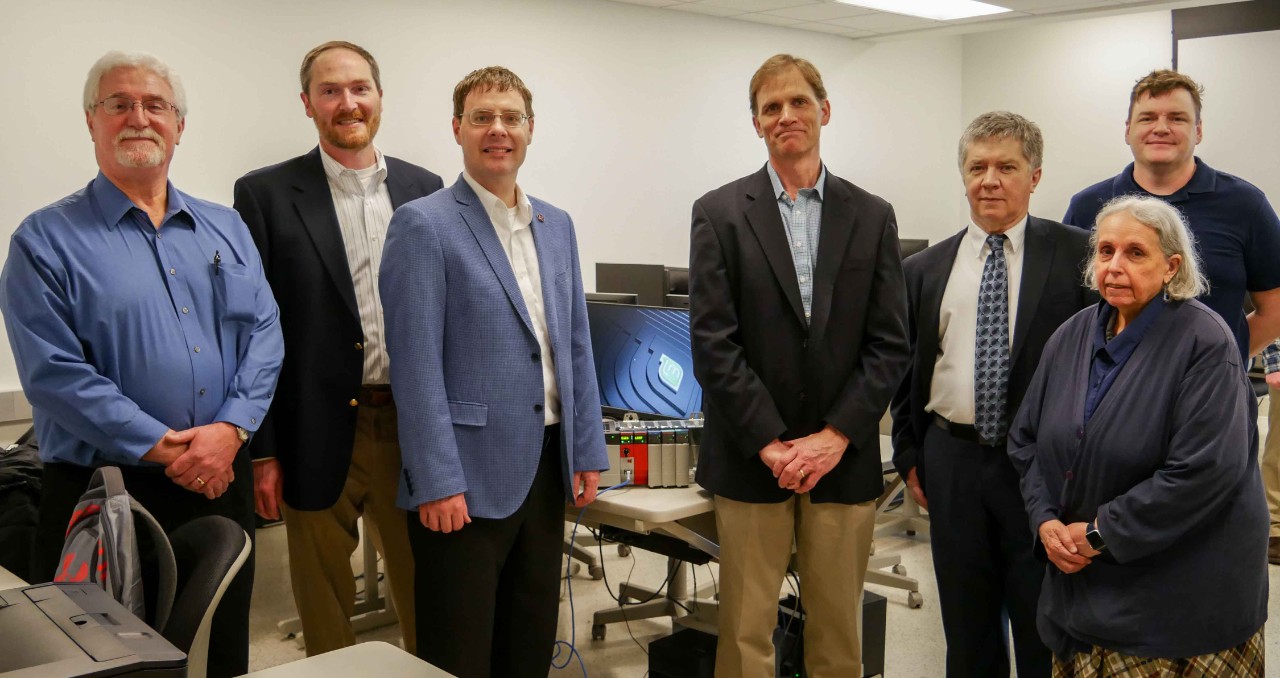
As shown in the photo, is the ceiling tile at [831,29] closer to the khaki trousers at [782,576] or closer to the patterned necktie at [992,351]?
the patterned necktie at [992,351]

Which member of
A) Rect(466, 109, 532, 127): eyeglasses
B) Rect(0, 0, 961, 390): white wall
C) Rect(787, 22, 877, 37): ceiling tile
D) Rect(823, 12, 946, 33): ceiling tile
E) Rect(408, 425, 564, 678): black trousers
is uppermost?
Rect(787, 22, 877, 37): ceiling tile

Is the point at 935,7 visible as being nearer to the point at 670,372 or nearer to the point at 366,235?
the point at 670,372

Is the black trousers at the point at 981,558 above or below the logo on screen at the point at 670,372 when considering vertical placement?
below

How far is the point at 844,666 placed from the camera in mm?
2512

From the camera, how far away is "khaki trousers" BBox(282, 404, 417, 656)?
8.60ft

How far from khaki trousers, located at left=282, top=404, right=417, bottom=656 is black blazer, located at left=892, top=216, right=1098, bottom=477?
52.2 inches

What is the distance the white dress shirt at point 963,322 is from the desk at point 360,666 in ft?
4.83

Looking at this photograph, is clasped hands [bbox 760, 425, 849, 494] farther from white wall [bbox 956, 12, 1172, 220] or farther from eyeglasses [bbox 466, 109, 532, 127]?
white wall [bbox 956, 12, 1172, 220]

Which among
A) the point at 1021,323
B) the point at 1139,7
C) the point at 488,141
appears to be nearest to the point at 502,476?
the point at 488,141

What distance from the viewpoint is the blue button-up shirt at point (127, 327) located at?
2.06 meters

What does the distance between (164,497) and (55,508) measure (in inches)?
8.5

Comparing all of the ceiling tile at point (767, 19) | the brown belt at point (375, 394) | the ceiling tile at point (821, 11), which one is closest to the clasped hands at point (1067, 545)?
the brown belt at point (375, 394)

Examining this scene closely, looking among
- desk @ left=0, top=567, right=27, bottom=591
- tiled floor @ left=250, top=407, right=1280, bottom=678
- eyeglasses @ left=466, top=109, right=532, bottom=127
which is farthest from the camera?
tiled floor @ left=250, top=407, right=1280, bottom=678

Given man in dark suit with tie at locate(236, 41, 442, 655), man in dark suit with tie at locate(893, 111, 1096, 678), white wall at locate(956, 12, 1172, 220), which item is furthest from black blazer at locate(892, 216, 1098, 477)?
white wall at locate(956, 12, 1172, 220)
